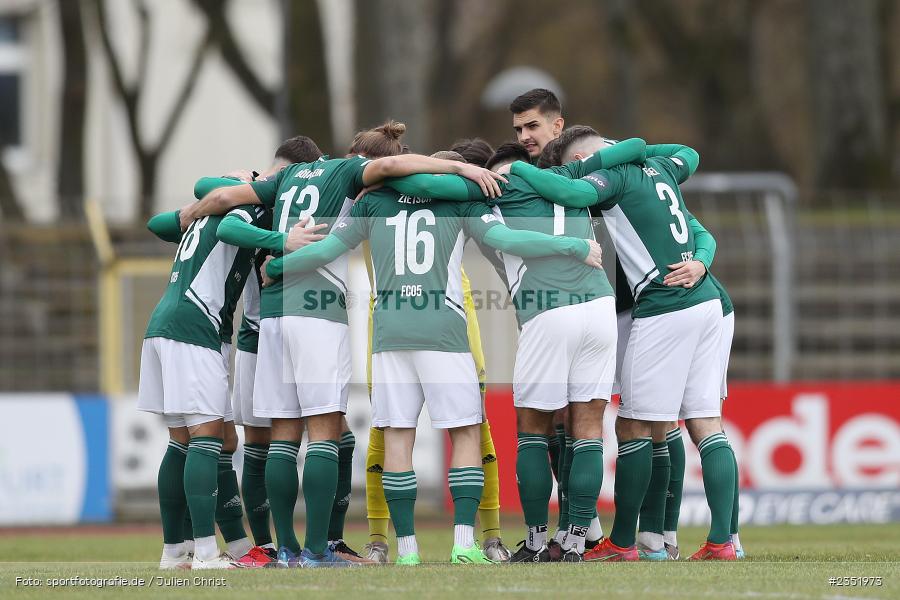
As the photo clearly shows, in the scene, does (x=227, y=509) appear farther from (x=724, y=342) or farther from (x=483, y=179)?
(x=724, y=342)

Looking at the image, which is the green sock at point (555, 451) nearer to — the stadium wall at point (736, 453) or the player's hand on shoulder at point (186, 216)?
the player's hand on shoulder at point (186, 216)

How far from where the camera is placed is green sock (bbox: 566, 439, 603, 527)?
7.51m

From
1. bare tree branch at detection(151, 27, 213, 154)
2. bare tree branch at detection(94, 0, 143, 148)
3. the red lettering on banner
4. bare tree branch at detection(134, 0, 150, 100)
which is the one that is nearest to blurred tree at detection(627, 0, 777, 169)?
bare tree branch at detection(151, 27, 213, 154)

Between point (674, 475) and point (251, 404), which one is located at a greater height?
point (251, 404)

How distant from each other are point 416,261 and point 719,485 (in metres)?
2.12

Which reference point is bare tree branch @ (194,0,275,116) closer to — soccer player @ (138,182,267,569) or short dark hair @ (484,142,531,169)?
short dark hair @ (484,142,531,169)

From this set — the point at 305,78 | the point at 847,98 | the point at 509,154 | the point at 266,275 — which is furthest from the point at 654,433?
the point at 847,98

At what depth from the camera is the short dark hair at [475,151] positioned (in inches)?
342

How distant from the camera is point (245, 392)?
812cm

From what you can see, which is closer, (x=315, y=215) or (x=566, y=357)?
(x=566, y=357)

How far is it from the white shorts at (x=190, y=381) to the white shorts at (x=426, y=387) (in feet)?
3.11

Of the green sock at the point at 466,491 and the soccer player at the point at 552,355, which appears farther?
the soccer player at the point at 552,355

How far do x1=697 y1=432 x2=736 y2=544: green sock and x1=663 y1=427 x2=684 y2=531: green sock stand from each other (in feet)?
1.76

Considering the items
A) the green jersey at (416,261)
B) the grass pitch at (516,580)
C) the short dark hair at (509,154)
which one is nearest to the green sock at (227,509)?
the grass pitch at (516,580)
